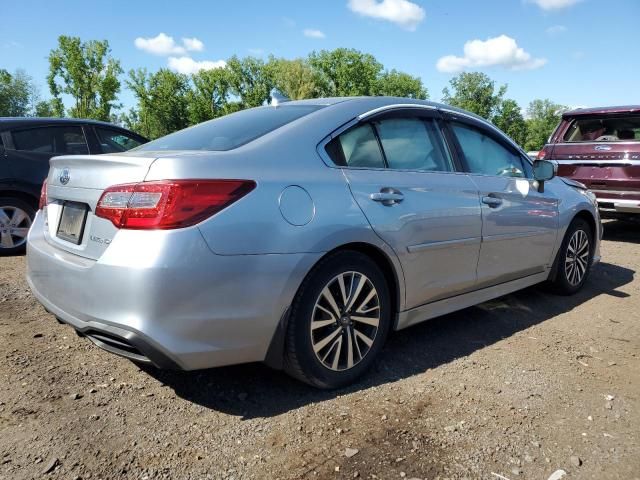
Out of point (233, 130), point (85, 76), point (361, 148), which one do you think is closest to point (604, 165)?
point (361, 148)

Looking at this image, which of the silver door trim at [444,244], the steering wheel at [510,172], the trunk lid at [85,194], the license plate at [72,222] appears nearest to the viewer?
the trunk lid at [85,194]

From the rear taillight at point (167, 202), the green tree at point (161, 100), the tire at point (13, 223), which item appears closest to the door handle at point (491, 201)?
the rear taillight at point (167, 202)

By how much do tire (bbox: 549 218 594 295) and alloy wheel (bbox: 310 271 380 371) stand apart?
245cm

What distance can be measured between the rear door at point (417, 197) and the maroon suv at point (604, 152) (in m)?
4.94

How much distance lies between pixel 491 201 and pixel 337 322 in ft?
5.26

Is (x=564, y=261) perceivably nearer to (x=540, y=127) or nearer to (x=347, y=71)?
(x=347, y=71)

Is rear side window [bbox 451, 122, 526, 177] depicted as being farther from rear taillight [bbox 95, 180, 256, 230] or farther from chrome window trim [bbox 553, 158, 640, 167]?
chrome window trim [bbox 553, 158, 640, 167]

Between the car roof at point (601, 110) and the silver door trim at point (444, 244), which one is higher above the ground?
the car roof at point (601, 110)

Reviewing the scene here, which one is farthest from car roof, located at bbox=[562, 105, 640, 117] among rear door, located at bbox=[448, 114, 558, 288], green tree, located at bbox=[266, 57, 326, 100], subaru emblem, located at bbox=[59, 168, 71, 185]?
green tree, located at bbox=[266, 57, 326, 100]

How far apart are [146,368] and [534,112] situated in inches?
4564

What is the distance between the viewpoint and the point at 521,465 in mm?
2246

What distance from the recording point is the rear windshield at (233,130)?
2.86 meters

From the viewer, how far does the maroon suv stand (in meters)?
7.35

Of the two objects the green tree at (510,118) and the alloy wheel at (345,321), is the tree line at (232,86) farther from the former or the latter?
the alloy wheel at (345,321)
